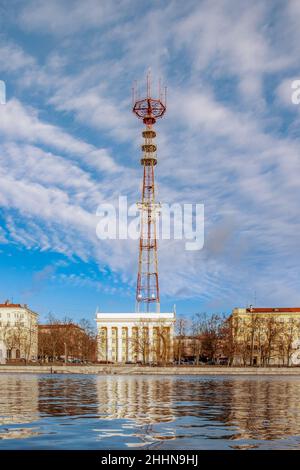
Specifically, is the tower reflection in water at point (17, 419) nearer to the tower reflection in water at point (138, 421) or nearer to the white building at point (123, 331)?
the tower reflection in water at point (138, 421)

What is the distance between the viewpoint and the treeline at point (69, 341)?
371 feet

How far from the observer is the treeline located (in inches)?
4447

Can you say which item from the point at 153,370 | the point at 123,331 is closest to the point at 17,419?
the point at 153,370

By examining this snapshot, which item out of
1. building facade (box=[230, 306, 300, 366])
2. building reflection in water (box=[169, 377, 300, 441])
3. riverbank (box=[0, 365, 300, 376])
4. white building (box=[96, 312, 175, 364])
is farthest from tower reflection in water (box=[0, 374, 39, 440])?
white building (box=[96, 312, 175, 364])

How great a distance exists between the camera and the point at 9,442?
13273 mm

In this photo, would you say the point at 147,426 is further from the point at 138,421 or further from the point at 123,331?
the point at 123,331

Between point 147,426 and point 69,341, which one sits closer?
point 147,426

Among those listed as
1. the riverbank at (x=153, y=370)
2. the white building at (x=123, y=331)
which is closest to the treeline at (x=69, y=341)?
the white building at (x=123, y=331)

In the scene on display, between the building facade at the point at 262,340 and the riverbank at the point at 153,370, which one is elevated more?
the building facade at the point at 262,340

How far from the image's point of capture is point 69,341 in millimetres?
113062

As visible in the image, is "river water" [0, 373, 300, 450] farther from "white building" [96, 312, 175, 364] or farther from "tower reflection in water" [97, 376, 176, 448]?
"white building" [96, 312, 175, 364]

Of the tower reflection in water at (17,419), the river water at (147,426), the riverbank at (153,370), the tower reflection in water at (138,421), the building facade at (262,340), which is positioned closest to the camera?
the river water at (147,426)

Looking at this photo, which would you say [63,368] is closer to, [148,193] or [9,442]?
[148,193]
